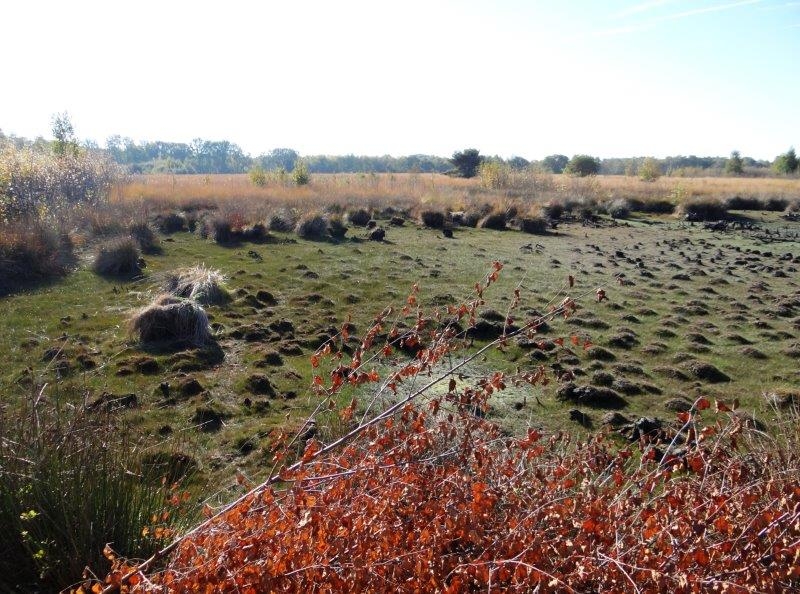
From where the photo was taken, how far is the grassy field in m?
7.21

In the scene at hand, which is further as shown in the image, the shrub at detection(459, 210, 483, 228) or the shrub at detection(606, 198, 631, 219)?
the shrub at detection(606, 198, 631, 219)

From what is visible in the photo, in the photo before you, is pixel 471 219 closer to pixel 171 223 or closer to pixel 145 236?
pixel 171 223

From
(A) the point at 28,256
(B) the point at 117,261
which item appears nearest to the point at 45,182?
(A) the point at 28,256

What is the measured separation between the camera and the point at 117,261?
14.3 m

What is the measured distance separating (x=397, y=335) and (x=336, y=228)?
13863 mm

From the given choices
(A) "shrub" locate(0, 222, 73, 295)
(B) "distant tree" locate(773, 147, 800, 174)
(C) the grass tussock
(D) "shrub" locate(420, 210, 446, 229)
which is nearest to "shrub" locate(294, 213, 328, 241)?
(D) "shrub" locate(420, 210, 446, 229)

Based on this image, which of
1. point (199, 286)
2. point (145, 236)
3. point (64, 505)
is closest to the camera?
point (64, 505)

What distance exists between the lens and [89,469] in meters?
3.71

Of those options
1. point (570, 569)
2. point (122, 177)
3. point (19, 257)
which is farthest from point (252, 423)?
point (122, 177)

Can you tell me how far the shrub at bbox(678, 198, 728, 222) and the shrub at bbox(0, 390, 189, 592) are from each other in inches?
1221

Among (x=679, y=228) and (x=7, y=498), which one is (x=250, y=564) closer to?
(x=7, y=498)

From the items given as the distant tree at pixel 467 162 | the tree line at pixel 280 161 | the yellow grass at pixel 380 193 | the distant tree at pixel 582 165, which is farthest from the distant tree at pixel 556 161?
the yellow grass at pixel 380 193

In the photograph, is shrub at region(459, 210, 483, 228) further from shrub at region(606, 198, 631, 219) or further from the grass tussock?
the grass tussock

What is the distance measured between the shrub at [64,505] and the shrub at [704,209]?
31002 mm
